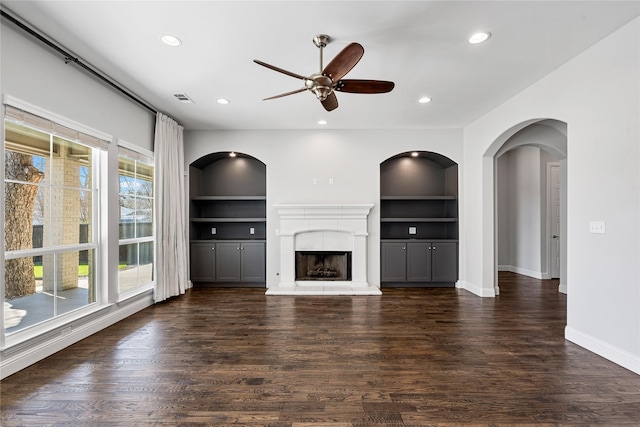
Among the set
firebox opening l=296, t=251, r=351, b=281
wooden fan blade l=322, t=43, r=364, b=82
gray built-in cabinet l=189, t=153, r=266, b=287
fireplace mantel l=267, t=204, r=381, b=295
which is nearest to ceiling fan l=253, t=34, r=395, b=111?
wooden fan blade l=322, t=43, r=364, b=82

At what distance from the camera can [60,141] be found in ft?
10.2

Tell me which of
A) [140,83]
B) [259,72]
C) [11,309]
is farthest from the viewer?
[140,83]

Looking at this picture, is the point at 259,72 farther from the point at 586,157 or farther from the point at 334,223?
the point at 586,157

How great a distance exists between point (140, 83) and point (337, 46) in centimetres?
241

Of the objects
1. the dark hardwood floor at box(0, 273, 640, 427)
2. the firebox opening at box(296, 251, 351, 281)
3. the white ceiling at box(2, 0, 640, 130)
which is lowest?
the dark hardwood floor at box(0, 273, 640, 427)

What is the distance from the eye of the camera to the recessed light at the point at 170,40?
2.67 metres

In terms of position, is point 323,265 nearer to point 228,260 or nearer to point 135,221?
point 228,260

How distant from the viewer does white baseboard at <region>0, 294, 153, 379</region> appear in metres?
2.43

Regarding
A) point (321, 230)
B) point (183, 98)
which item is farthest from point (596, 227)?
point (183, 98)

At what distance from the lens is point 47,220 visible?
9.61 feet

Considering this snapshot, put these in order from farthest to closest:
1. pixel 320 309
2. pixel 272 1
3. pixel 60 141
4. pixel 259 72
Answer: pixel 320 309 → pixel 259 72 → pixel 60 141 → pixel 272 1

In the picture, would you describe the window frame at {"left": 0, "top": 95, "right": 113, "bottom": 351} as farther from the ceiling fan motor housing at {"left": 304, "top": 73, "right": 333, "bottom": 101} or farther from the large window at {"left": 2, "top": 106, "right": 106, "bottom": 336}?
the ceiling fan motor housing at {"left": 304, "top": 73, "right": 333, "bottom": 101}

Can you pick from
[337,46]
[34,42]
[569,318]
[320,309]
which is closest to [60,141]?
[34,42]

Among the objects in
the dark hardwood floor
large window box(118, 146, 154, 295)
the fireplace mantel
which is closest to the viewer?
the dark hardwood floor
